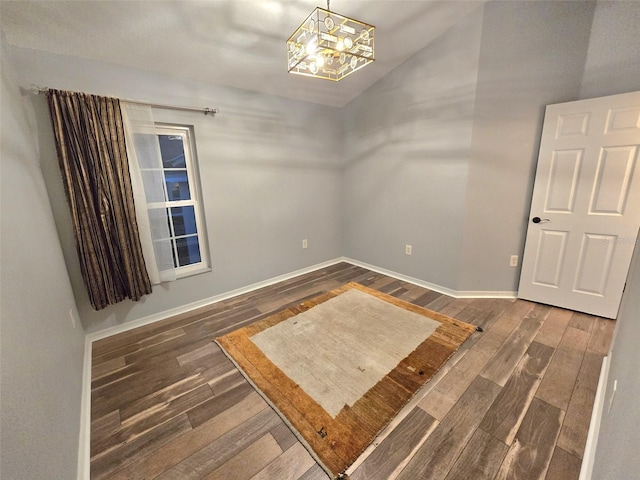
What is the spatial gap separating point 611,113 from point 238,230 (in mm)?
3670

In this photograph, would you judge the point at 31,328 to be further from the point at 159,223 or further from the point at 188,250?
the point at 188,250

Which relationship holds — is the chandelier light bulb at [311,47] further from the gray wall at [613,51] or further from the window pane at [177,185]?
the gray wall at [613,51]

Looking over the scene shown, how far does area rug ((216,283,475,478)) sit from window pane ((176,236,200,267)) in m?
1.08

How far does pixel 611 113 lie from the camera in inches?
82.7

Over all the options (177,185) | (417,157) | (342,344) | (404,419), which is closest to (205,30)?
(177,185)

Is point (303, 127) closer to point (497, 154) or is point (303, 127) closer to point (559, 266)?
point (497, 154)

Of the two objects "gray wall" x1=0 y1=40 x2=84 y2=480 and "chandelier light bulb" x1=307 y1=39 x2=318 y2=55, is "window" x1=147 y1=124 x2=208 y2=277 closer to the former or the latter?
"gray wall" x1=0 y1=40 x2=84 y2=480

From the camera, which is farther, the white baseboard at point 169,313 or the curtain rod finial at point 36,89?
the curtain rod finial at point 36,89

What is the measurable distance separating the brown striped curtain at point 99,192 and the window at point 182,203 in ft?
0.90

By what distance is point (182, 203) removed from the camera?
269 cm

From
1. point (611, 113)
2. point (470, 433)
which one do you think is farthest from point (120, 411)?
point (611, 113)

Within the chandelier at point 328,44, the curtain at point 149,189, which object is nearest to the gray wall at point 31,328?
the curtain at point 149,189

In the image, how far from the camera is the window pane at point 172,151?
Answer: 2525 mm

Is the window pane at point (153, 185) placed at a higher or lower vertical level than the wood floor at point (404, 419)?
higher
